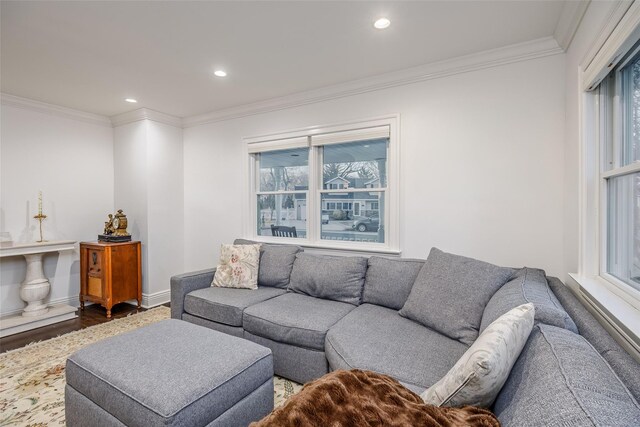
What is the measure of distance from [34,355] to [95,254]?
1.29m

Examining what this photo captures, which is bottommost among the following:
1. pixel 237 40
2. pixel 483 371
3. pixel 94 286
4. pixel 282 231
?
pixel 94 286

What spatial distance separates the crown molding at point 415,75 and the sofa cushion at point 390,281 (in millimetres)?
1606

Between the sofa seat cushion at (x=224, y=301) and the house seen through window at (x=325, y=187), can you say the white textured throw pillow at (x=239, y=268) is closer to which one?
the sofa seat cushion at (x=224, y=301)

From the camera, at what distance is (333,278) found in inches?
98.6

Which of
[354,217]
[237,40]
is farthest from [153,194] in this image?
[354,217]

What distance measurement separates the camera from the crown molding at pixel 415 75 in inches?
87.4

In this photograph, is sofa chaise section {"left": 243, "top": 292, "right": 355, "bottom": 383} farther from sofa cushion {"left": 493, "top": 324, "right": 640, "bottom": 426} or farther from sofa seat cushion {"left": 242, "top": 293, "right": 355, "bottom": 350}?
sofa cushion {"left": 493, "top": 324, "right": 640, "bottom": 426}

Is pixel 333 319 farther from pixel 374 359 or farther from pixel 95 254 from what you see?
pixel 95 254

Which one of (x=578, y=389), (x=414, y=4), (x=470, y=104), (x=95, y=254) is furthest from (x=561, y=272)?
(x=95, y=254)

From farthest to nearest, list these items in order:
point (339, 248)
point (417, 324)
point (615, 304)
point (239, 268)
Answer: point (339, 248), point (239, 268), point (417, 324), point (615, 304)

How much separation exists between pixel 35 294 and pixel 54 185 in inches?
50.4

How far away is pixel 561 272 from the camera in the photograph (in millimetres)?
2182

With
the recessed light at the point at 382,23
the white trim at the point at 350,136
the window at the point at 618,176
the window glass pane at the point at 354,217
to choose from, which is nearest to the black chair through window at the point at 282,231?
the window glass pane at the point at 354,217

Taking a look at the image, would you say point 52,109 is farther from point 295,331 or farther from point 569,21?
point 569,21
